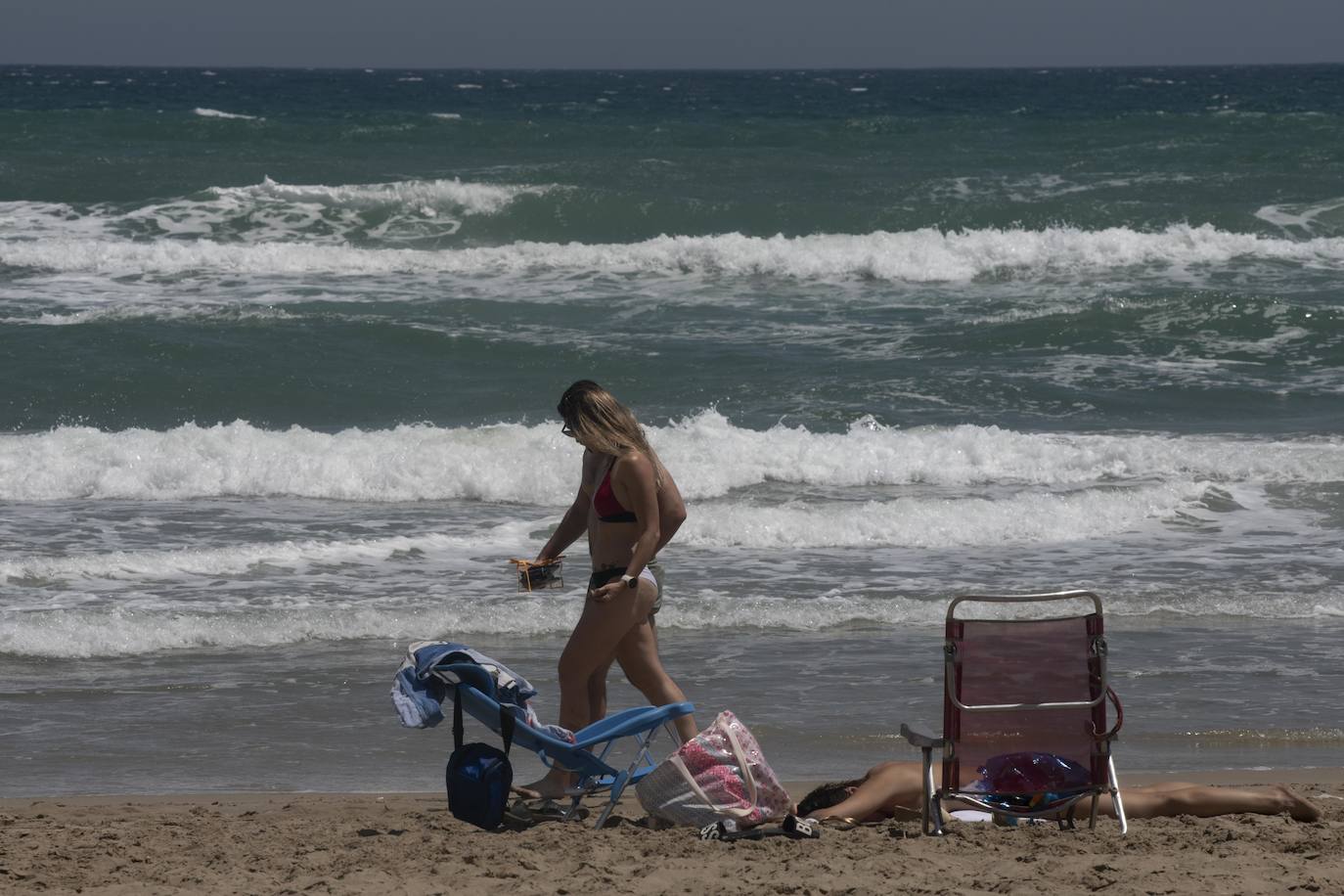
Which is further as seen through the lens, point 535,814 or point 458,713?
point 535,814

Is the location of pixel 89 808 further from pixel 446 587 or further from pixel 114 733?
pixel 446 587

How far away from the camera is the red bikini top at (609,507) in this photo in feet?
16.6

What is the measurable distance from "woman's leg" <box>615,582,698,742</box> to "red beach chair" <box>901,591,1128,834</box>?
→ 841 mm

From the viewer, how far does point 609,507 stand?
5.08m

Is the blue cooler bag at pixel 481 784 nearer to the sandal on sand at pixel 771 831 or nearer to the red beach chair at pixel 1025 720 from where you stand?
the sandal on sand at pixel 771 831

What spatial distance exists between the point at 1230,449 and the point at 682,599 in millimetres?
5686

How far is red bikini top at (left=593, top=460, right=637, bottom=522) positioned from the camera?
507cm

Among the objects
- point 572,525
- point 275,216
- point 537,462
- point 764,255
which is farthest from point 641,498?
point 275,216

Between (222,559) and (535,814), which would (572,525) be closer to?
(535,814)

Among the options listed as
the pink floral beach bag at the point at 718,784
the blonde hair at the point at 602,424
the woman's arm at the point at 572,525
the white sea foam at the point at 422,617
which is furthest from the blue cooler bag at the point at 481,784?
the white sea foam at the point at 422,617

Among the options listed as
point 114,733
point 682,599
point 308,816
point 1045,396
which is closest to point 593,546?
point 308,816

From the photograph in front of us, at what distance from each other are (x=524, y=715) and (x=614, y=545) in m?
0.62

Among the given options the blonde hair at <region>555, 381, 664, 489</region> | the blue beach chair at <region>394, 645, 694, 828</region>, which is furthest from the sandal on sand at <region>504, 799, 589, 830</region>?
the blonde hair at <region>555, 381, 664, 489</region>

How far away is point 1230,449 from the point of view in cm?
1192
